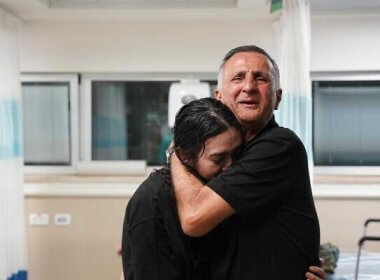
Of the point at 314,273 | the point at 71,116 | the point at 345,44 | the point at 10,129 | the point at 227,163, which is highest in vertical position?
the point at 345,44

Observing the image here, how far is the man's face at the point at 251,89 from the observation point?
1036mm

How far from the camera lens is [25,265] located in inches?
117

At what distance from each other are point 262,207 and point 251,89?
0.99 feet

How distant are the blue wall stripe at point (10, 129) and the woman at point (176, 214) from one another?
2117 mm

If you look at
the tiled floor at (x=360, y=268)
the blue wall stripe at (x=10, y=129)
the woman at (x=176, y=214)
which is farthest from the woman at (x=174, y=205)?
the blue wall stripe at (x=10, y=129)

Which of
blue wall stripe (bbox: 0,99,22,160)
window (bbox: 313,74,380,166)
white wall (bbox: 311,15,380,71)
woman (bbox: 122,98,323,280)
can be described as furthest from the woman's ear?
window (bbox: 313,74,380,166)

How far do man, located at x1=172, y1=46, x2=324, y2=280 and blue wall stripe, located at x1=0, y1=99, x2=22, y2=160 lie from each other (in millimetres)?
2169

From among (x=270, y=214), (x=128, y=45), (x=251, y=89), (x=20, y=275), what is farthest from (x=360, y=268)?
(x=20, y=275)

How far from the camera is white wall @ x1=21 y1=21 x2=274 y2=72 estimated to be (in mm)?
3070

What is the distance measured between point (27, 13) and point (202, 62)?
133 cm

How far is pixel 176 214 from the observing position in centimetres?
93

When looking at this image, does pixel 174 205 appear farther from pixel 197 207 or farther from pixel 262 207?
pixel 262 207

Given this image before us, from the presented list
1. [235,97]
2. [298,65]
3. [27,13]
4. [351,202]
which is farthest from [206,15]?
[235,97]

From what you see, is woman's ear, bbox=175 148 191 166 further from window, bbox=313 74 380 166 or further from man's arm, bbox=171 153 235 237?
window, bbox=313 74 380 166
